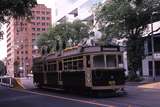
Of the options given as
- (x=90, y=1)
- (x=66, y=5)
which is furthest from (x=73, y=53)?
(x=66, y=5)

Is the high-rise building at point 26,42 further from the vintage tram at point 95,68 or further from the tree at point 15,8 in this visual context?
the tree at point 15,8

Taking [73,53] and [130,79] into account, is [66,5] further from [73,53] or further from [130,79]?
[73,53]

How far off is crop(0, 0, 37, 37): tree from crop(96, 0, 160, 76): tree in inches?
1174

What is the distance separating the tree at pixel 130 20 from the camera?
51812mm

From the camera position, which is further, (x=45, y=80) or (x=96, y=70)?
(x=45, y=80)

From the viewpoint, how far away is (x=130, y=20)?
52.6m

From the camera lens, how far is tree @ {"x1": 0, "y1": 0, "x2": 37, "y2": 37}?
19.8 m

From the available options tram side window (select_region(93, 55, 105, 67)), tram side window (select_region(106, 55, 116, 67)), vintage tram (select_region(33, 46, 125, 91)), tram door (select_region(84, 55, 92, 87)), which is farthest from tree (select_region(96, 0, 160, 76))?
tram door (select_region(84, 55, 92, 87))

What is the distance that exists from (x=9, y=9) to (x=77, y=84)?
7.84m

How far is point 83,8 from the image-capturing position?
298 feet

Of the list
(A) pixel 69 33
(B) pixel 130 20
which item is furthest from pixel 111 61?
(A) pixel 69 33

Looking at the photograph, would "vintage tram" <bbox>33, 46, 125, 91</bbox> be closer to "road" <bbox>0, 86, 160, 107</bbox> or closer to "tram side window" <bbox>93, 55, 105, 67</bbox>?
"tram side window" <bbox>93, 55, 105, 67</bbox>

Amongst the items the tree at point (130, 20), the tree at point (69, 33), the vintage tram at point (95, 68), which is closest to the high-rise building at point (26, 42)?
the tree at point (69, 33)

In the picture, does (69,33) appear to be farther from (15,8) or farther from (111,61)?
(15,8)
